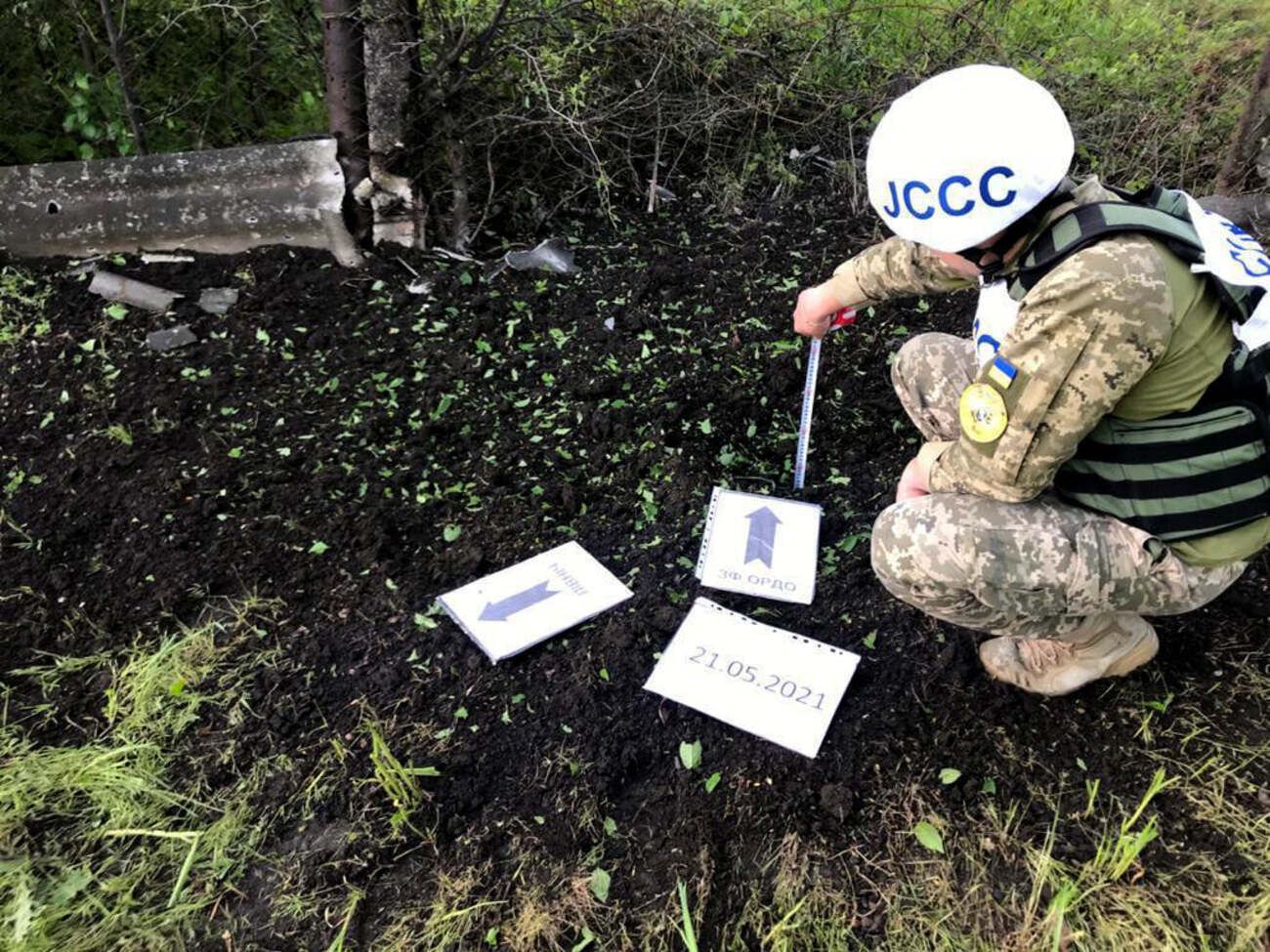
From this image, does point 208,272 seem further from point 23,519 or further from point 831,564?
point 831,564

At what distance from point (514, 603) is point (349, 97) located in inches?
86.2

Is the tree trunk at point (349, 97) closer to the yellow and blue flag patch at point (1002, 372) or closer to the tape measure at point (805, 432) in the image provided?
the tape measure at point (805, 432)

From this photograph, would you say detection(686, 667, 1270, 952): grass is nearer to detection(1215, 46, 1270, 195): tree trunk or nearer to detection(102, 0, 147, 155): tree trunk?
detection(1215, 46, 1270, 195): tree trunk

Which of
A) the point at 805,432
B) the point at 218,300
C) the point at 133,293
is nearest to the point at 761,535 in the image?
the point at 805,432

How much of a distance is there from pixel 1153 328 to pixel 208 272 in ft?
10.9

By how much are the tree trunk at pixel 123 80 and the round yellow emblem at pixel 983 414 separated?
3477mm

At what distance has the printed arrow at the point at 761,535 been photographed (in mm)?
2391

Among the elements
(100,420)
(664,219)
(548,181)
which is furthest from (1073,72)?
(100,420)

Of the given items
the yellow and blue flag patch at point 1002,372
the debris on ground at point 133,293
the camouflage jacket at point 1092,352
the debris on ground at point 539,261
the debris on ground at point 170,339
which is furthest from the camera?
the debris on ground at point 539,261

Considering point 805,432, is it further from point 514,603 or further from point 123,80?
point 123,80

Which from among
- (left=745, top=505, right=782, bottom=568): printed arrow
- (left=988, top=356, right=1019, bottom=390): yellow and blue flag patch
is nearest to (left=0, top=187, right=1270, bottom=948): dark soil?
(left=745, top=505, right=782, bottom=568): printed arrow

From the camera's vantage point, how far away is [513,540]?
2.48 m

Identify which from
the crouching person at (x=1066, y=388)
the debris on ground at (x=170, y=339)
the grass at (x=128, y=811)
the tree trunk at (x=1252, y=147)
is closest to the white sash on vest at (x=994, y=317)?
the crouching person at (x=1066, y=388)

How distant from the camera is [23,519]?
2.50 meters
